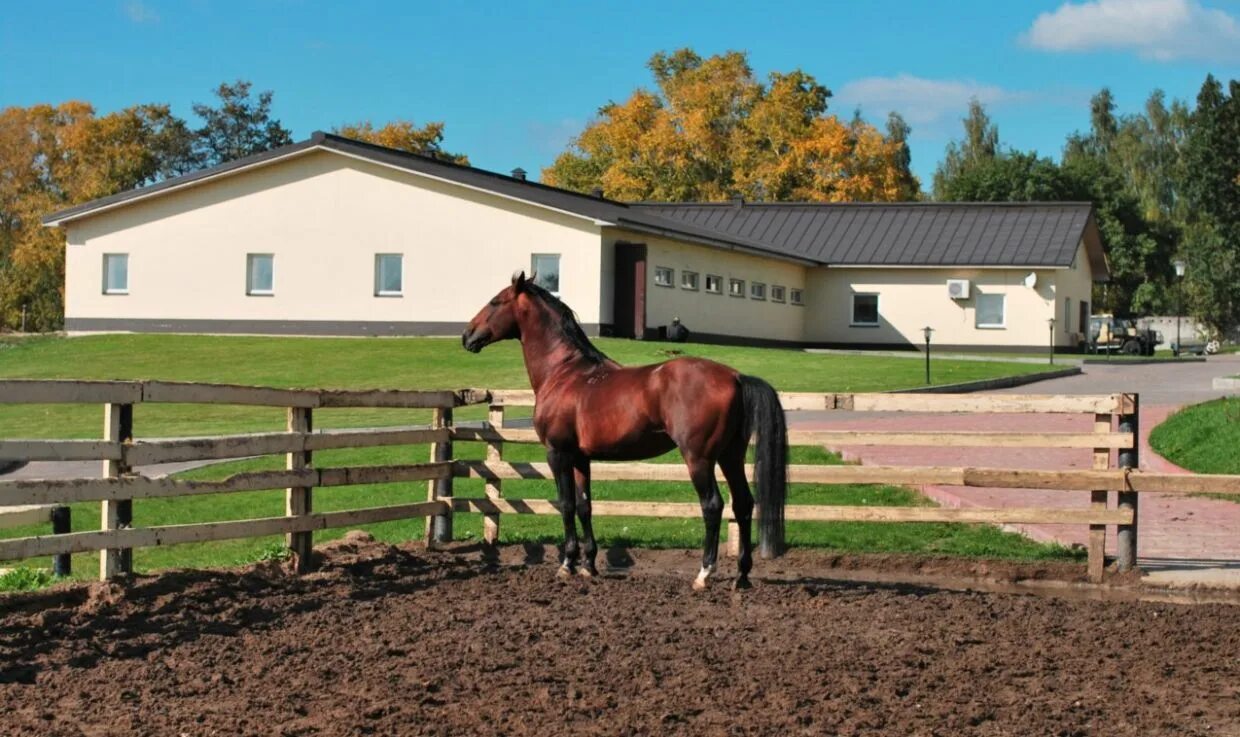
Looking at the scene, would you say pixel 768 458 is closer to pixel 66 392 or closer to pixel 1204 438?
pixel 66 392

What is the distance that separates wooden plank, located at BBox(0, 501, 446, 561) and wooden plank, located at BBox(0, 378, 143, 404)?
0.77 metres

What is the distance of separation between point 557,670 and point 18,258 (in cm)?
6356

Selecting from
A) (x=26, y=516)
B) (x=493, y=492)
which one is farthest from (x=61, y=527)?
(x=493, y=492)

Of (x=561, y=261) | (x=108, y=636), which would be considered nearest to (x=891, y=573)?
(x=108, y=636)

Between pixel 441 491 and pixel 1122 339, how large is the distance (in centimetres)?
4621

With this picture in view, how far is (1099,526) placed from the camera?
1003 centimetres

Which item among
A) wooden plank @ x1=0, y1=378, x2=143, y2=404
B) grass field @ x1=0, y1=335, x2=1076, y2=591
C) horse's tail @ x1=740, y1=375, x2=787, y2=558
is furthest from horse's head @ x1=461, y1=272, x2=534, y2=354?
wooden plank @ x1=0, y1=378, x2=143, y2=404

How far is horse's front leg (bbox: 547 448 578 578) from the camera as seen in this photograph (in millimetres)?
9867

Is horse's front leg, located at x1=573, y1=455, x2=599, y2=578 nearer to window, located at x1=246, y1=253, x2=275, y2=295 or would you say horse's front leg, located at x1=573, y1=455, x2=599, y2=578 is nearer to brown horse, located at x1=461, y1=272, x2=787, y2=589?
brown horse, located at x1=461, y1=272, x2=787, y2=589

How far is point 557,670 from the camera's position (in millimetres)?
6727

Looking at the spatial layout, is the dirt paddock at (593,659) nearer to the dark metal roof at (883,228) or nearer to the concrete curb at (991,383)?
the concrete curb at (991,383)

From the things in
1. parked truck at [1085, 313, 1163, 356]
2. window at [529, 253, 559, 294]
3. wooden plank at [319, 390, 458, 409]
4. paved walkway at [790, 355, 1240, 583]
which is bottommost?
paved walkway at [790, 355, 1240, 583]

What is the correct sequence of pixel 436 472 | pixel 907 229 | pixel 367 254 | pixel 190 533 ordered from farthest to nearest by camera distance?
pixel 907 229 → pixel 367 254 → pixel 436 472 → pixel 190 533

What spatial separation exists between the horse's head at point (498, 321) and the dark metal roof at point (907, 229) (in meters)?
35.5
